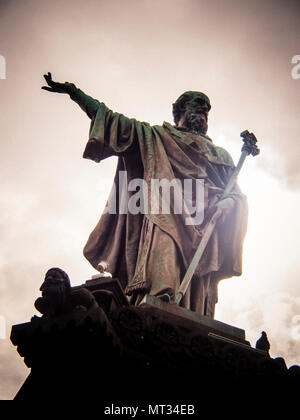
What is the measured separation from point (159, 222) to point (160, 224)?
0.11 ft

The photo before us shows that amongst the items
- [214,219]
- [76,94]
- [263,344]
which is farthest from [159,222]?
[76,94]

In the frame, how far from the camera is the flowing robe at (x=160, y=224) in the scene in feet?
22.6

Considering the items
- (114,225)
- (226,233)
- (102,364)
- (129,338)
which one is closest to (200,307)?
(226,233)

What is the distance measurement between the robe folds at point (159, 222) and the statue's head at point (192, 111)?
46 cm

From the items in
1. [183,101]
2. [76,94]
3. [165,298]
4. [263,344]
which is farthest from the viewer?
[183,101]

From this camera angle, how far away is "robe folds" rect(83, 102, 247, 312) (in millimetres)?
6906

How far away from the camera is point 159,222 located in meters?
7.14

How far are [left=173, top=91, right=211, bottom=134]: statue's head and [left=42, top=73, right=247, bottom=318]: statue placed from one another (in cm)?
41

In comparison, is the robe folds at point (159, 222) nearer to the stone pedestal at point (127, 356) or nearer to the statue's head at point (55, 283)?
the stone pedestal at point (127, 356)

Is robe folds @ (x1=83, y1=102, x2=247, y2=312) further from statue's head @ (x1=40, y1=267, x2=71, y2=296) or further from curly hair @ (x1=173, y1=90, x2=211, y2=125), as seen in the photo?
statue's head @ (x1=40, y1=267, x2=71, y2=296)

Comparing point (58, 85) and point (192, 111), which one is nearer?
point (58, 85)

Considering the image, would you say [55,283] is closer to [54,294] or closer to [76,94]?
[54,294]
